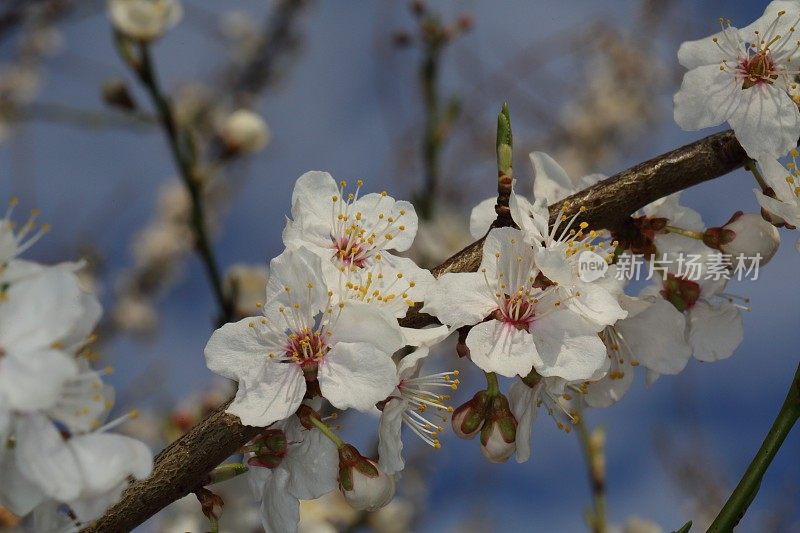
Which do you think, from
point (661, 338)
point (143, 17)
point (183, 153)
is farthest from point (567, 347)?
point (143, 17)

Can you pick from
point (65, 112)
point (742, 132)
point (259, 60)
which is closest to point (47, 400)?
point (742, 132)

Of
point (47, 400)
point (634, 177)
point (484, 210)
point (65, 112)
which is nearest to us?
point (47, 400)

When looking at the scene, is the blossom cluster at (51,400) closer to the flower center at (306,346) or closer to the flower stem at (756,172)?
the flower center at (306,346)

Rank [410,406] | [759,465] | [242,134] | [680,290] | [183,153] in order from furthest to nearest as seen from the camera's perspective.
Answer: [242,134] → [183,153] → [680,290] → [410,406] → [759,465]

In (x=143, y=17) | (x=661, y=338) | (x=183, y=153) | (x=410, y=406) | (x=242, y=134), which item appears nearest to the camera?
(x=410, y=406)

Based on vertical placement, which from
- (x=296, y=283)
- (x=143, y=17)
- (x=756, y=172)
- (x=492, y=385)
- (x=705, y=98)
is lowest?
(x=492, y=385)

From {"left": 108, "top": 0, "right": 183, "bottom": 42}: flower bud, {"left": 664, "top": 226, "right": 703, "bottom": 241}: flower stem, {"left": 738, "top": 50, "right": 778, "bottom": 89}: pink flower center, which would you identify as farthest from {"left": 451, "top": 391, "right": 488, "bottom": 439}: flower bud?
{"left": 108, "top": 0, "right": 183, "bottom": 42}: flower bud

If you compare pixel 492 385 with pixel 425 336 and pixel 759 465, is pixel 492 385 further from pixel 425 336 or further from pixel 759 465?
pixel 759 465

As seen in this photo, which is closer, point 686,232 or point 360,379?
point 360,379

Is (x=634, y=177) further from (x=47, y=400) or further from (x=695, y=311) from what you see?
(x=47, y=400)
